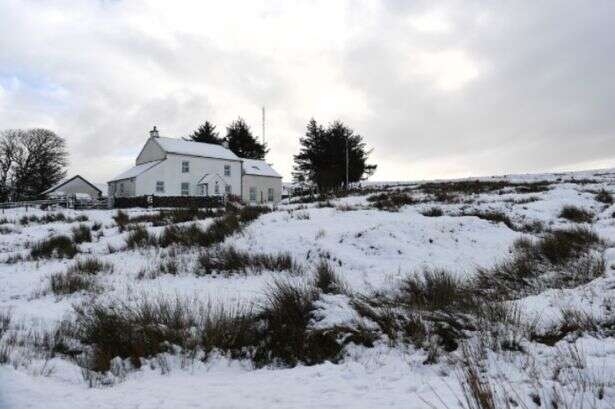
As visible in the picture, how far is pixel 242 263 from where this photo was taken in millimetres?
7098

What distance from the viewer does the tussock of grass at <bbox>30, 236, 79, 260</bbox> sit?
353 inches

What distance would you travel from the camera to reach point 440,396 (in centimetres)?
237

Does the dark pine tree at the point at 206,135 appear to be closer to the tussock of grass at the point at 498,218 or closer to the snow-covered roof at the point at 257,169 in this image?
the snow-covered roof at the point at 257,169

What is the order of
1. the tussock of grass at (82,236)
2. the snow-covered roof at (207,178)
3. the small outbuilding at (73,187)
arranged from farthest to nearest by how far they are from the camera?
the small outbuilding at (73,187), the snow-covered roof at (207,178), the tussock of grass at (82,236)

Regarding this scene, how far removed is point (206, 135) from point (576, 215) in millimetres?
57627

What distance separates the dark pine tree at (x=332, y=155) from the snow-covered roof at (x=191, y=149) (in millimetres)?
13688

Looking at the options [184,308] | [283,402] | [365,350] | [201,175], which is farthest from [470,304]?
[201,175]

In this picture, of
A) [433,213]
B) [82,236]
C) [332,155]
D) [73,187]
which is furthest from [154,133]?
[433,213]

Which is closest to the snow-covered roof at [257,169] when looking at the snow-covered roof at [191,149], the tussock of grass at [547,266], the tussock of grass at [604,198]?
the snow-covered roof at [191,149]

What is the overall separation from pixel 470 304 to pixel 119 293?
4.52m

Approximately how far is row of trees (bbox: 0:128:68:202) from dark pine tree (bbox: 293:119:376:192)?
33.2 m

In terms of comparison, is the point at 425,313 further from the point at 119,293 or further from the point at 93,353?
the point at 119,293

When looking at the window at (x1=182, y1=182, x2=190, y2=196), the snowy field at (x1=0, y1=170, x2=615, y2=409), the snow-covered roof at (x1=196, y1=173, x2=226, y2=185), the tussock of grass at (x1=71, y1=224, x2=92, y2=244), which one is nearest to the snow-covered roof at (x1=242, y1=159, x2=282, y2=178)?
the snow-covered roof at (x1=196, y1=173, x2=226, y2=185)

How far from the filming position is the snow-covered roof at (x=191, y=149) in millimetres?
38031
